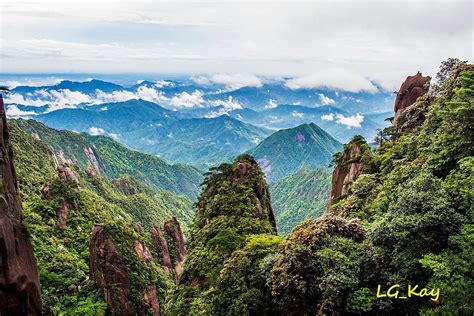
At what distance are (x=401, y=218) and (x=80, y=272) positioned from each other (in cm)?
3619

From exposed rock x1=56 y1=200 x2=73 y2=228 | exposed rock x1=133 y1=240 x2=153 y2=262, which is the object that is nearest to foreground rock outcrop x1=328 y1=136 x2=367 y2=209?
exposed rock x1=133 y1=240 x2=153 y2=262

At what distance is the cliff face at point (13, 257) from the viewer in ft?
70.8

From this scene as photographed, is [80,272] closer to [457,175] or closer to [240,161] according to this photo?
[240,161]

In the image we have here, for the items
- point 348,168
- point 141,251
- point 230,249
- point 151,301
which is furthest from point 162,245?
point 230,249

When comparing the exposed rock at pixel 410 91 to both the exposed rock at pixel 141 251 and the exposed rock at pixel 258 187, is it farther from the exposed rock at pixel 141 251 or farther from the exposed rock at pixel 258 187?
the exposed rock at pixel 141 251

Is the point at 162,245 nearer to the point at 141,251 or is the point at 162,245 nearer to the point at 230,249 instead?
the point at 141,251

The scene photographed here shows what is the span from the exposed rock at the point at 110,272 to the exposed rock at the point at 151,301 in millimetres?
3172

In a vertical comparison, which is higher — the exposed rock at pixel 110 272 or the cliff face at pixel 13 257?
the cliff face at pixel 13 257

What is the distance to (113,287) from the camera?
1640 inches

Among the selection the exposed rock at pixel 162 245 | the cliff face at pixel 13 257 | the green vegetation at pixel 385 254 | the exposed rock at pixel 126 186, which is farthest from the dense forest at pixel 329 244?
the exposed rock at pixel 126 186

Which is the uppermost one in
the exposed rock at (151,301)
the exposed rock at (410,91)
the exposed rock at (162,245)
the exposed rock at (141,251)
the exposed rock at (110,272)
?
the exposed rock at (410,91)

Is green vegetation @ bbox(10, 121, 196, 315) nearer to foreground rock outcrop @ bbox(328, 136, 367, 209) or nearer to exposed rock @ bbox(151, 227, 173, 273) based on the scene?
exposed rock @ bbox(151, 227, 173, 273)

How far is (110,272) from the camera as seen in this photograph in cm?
4241

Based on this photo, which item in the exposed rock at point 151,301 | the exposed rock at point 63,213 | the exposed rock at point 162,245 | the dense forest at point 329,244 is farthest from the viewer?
the exposed rock at point 162,245
